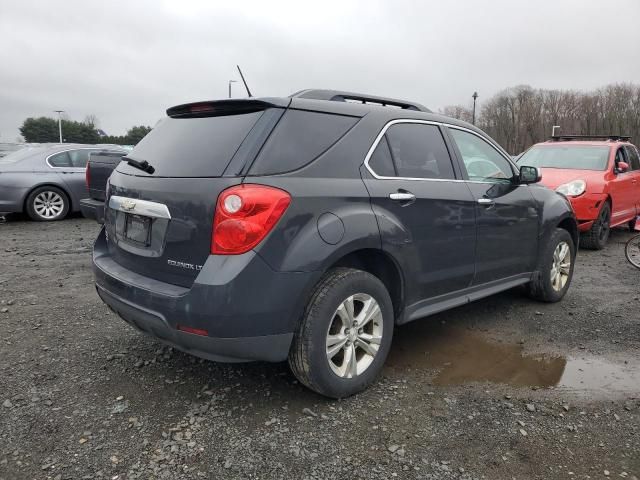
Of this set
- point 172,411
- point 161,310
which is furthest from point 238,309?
point 172,411

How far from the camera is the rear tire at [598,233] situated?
786 cm

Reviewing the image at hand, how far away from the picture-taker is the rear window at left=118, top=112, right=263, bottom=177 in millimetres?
2756

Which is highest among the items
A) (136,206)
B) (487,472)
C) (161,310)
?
(136,206)

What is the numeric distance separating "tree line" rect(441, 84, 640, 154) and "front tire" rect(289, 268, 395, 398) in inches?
2149

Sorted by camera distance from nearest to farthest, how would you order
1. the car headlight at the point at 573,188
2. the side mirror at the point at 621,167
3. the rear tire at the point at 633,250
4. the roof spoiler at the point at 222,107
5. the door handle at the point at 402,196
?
the roof spoiler at the point at 222,107 < the door handle at the point at 402,196 < the rear tire at the point at 633,250 < the car headlight at the point at 573,188 < the side mirror at the point at 621,167

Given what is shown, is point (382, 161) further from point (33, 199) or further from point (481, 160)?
point (33, 199)

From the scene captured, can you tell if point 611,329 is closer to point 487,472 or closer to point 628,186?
point 487,472

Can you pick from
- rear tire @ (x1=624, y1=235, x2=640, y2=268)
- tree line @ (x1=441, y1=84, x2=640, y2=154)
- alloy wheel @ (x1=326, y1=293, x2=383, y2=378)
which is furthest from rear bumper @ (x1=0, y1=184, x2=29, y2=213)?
tree line @ (x1=441, y1=84, x2=640, y2=154)

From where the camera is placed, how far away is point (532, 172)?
4375 millimetres

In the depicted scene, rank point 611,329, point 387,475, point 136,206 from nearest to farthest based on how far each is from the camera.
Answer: point 387,475 → point 136,206 → point 611,329

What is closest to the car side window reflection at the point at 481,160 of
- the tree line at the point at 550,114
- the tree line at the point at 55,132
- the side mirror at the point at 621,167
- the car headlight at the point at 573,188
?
the car headlight at the point at 573,188

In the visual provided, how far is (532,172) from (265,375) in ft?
9.32

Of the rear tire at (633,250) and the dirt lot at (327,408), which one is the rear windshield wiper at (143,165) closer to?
the dirt lot at (327,408)

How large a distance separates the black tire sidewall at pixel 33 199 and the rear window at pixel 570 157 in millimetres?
8595
